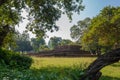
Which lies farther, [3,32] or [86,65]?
[3,32]

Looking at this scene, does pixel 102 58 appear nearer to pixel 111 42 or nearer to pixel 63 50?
pixel 111 42

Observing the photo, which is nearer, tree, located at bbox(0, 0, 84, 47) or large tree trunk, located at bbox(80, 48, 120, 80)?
large tree trunk, located at bbox(80, 48, 120, 80)

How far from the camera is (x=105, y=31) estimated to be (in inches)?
2092

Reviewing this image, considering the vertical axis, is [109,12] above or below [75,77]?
above

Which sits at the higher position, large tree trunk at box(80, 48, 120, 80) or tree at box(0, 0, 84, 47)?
tree at box(0, 0, 84, 47)

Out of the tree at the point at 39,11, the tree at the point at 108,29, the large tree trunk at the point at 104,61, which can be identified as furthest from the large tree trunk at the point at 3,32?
the large tree trunk at the point at 104,61

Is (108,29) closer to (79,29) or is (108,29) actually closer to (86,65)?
(86,65)

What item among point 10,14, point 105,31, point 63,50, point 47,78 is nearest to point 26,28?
point 10,14

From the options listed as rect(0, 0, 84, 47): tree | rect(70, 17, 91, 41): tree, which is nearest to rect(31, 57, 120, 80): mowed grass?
rect(0, 0, 84, 47): tree

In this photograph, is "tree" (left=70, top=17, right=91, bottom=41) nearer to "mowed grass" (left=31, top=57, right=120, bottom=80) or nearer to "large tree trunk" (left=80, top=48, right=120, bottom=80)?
"mowed grass" (left=31, top=57, right=120, bottom=80)

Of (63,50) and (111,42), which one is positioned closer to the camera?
(111,42)

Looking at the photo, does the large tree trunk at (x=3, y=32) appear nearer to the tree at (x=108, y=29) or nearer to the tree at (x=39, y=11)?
the tree at (x=39, y=11)

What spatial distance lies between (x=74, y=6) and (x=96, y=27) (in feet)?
80.9

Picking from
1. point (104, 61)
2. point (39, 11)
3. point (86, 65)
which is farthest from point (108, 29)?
point (104, 61)
